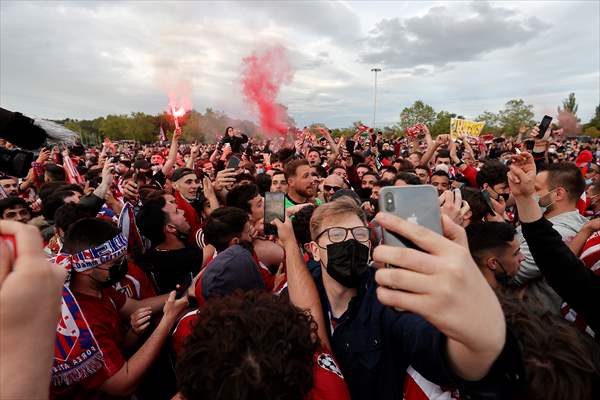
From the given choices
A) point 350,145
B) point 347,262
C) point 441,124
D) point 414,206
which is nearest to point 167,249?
point 347,262

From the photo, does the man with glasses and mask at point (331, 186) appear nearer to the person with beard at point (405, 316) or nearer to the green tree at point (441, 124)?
the person with beard at point (405, 316)

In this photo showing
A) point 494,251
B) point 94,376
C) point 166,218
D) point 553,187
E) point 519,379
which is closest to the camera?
point 519,379

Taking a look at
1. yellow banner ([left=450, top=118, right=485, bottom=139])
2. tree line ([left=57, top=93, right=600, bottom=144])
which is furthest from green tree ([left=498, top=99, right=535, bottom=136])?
yellow banner ([left=450, top=118, right=485, bottom=139])

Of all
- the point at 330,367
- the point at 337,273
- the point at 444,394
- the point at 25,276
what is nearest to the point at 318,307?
the point at 337,273

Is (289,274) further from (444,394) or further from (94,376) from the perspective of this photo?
(94,376)

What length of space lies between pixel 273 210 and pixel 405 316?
145cm

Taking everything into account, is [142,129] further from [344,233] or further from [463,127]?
[344,233]

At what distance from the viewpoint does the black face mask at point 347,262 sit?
2.07 meters

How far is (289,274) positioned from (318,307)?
0.27 metres

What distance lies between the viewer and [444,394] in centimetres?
159

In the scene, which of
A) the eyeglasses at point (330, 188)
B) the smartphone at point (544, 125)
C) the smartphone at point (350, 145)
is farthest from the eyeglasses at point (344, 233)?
the smartphone at point (350, 145)

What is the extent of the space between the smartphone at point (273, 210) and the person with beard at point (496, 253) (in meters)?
1.50

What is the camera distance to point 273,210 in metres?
2.79

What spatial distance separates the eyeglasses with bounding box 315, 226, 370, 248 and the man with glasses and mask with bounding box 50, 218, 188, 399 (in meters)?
1.20
